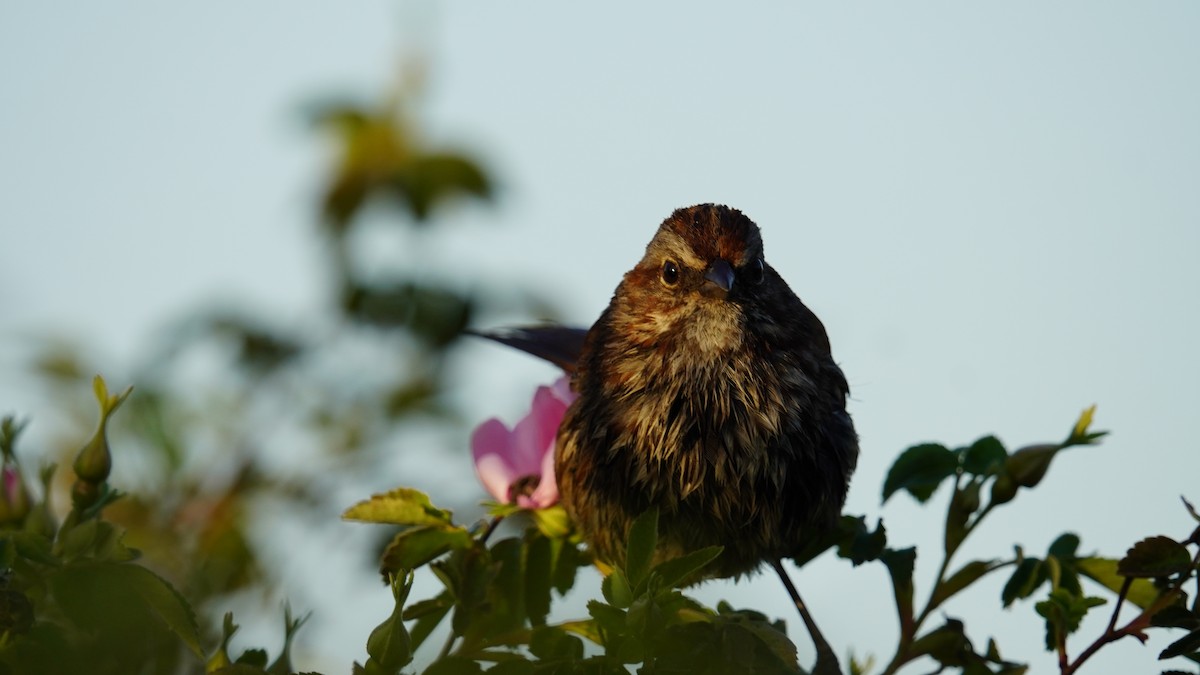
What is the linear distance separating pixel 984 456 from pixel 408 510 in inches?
39.9

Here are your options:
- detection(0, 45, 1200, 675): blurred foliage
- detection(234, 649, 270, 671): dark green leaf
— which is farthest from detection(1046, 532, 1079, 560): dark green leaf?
detection(234, 649, 270, 671): dark green leaf

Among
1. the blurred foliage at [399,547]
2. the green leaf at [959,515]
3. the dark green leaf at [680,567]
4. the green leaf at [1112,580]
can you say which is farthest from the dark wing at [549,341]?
the dark green leaf at [680,567]

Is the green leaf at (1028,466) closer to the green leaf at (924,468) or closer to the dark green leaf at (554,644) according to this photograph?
the green leaf at (924,468)

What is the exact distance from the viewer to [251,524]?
2.94 m

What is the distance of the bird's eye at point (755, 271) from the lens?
3268mm

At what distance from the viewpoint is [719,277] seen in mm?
3188

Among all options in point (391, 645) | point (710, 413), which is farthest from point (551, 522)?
point (391, 645)

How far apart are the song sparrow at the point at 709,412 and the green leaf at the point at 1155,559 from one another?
3.43ft

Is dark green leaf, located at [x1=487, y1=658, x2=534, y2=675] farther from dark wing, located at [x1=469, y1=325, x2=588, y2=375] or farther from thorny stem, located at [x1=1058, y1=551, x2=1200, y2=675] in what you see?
dark wing, located at [x1=469, y1=325, x2=588, y2=375]

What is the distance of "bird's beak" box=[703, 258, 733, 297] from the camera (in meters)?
3.17

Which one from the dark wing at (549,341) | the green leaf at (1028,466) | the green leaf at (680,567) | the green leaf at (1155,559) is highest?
the dark wing at (549,341)

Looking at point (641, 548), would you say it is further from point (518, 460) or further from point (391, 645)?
point (518, 460)

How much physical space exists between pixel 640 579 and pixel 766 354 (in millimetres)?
1465

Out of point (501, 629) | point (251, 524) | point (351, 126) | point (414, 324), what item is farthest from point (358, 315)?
point (501, 629)
